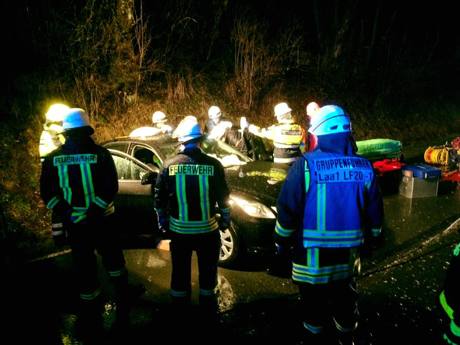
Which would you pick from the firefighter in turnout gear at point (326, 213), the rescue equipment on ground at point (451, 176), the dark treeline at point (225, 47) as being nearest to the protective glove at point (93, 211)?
the firefighter in turnout gear at point (326, 213)

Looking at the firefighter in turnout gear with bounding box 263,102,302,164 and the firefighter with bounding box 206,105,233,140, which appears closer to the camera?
the firefighter in turnout gear with bounding box 263,102,302,164

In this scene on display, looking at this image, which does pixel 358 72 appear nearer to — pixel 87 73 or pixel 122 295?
pixel 87 73

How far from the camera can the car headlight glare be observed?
4.42 meters

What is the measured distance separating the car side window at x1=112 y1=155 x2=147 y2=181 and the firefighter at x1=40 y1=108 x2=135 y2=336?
4.83 ft

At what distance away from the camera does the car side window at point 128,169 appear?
17.2ft

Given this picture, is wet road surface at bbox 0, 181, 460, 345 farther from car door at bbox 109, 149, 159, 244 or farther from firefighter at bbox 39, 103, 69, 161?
firefighter at bbox 39, 103, 69, 161

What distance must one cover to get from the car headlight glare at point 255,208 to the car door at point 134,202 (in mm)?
1287

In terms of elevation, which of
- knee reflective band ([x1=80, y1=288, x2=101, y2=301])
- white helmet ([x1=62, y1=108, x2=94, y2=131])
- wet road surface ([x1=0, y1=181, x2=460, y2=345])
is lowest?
wet road surface ([x1=0, y1=181, x2=460, y2=345])

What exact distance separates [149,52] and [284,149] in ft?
21.1

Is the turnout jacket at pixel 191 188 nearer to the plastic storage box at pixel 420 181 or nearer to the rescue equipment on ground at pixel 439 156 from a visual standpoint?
the plastic storage box at pixel 420 181

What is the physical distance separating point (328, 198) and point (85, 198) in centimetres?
218

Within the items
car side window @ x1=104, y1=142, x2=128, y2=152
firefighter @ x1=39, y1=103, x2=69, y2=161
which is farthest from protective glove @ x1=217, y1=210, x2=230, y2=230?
firefighter @ x1=39, y1=103, x2=69, y2=161

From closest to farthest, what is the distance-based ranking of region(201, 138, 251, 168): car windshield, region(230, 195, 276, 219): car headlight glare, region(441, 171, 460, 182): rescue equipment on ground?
region(230, 195, 276, 219): car headlight glare < region(201, 138, 251, 168): car windshield < region(441, 171, 460, 182): rescue equipment on ground

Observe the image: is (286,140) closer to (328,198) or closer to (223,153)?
(223,153)
